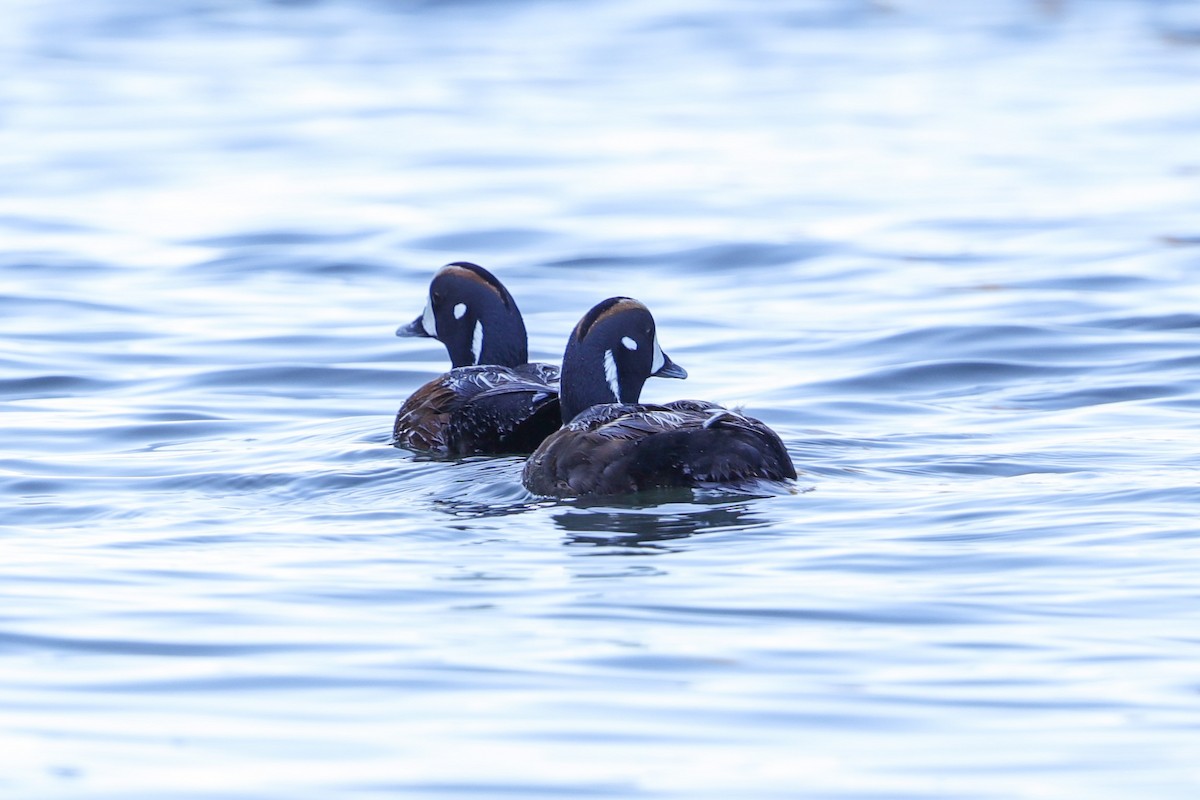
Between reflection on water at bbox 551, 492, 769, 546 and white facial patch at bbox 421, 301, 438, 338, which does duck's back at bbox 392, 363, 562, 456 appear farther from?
reflection on water at bbox 551, 492, 769, 546

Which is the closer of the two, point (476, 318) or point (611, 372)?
point (611, 372)

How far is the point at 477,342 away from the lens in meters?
10.1

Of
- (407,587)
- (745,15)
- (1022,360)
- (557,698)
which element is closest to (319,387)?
(1022,360)

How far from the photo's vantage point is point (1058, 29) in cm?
3416

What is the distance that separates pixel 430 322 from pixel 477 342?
34 centimetres

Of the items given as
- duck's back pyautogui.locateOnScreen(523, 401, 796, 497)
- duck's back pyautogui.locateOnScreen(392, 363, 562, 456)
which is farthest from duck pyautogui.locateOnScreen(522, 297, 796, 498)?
duck's back pyautogui.locateOnScreen(392, 363, 562, 456)

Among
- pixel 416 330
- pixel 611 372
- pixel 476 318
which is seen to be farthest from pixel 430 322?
pixel 611 372

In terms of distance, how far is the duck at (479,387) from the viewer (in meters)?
9.19

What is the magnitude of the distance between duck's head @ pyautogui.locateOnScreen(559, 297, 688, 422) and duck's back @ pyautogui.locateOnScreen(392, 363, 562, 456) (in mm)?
526

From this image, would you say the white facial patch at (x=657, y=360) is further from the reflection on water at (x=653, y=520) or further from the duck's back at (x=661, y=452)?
the reflection on water at (x=653, y=520)

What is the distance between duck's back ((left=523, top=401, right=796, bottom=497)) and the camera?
25.2 feet

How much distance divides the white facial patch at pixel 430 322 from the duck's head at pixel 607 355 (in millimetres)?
1727

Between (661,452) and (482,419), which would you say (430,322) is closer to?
(482,419)

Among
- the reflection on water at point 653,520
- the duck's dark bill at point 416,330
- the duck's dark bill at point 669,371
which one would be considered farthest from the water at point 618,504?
the duck's dark bill at point 669,371
